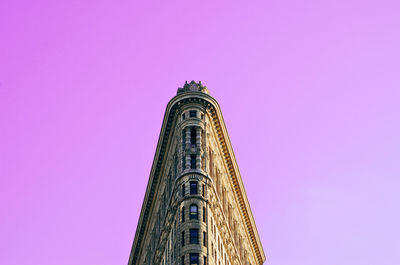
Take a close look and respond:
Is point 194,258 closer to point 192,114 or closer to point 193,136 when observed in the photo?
point 193,136

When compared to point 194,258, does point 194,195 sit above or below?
above

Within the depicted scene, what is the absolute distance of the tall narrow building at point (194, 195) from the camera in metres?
93.9

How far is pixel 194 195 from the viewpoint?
96.7m

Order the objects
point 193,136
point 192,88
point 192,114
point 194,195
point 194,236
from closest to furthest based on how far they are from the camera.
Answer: point 194,236
point 194,195
point 193,136
point 192,114
point 192,88

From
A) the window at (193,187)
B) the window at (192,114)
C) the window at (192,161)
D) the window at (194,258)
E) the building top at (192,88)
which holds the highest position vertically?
the building top at (192,88)

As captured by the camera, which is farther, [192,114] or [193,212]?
[192,114]

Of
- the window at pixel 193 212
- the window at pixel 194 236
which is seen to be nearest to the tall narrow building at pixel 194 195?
the window at pixel 193 212

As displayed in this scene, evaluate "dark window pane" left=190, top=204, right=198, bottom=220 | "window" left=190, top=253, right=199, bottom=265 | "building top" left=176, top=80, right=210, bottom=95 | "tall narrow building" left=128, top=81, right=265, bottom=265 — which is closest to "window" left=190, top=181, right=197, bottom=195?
"tall narrow building" left=128, top=81, right=265, bottom=265

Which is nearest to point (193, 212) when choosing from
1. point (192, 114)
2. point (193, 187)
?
point (193, 187)

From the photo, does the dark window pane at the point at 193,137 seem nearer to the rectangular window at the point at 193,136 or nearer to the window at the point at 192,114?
the rectangular window at the point at 193,136

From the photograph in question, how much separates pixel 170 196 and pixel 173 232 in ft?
29.3

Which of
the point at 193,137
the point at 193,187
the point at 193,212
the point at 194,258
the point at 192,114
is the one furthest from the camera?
the point at 192,114

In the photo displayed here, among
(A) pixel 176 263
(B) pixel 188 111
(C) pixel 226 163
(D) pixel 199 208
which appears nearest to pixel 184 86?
(B) pixel 188 111

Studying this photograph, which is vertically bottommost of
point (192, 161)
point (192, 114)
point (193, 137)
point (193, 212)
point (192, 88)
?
point (193, 212)
